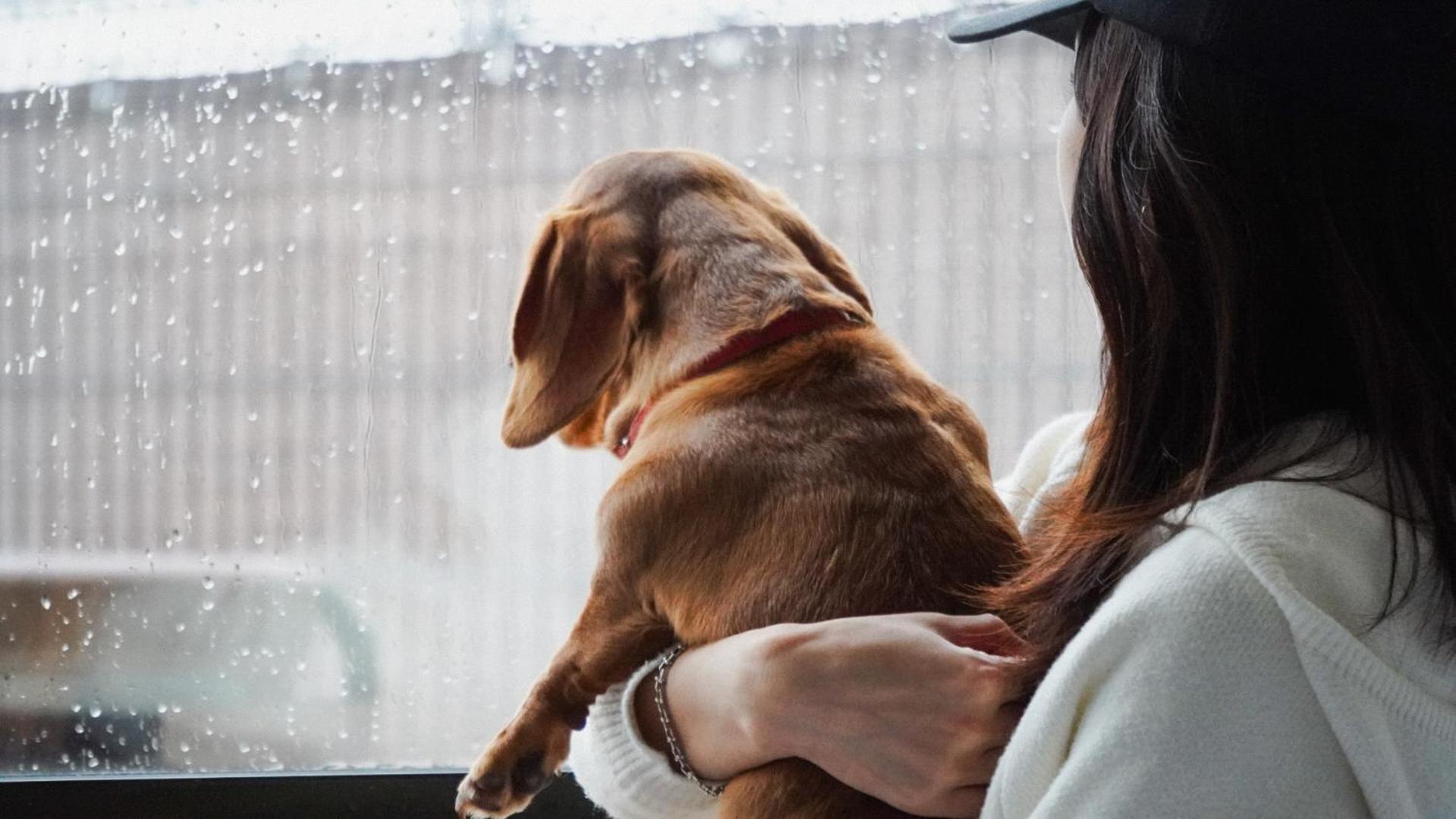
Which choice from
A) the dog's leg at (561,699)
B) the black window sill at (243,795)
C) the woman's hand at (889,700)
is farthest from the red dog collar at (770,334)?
the black window sill at (243,795)

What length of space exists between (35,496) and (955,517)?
3.40ft

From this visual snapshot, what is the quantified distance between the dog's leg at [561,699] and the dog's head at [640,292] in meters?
0.18

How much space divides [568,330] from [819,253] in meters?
0.24

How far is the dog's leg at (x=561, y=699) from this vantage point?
2.99 ft

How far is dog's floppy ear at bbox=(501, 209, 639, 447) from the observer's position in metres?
1.02

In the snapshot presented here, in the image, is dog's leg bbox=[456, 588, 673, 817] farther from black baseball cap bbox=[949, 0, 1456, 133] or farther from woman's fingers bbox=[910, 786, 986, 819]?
black baseball cap bbox=[949, 0, 1456, 133]

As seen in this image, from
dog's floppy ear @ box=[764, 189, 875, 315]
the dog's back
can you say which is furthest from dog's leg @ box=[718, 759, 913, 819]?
dog's floppy ear @ box=[764, 189, 875, 315]

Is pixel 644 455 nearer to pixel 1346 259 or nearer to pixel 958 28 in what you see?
pixel 958 28

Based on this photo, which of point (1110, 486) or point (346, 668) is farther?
point (346, 668)

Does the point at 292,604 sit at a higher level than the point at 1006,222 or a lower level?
lower

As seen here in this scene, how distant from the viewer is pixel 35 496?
1.34m

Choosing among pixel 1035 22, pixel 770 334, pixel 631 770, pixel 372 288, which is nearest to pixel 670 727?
pixel 631 770

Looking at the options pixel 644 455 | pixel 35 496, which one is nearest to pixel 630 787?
pixel 644 455

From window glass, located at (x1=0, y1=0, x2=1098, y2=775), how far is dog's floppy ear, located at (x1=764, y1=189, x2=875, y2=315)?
0.66 ft
